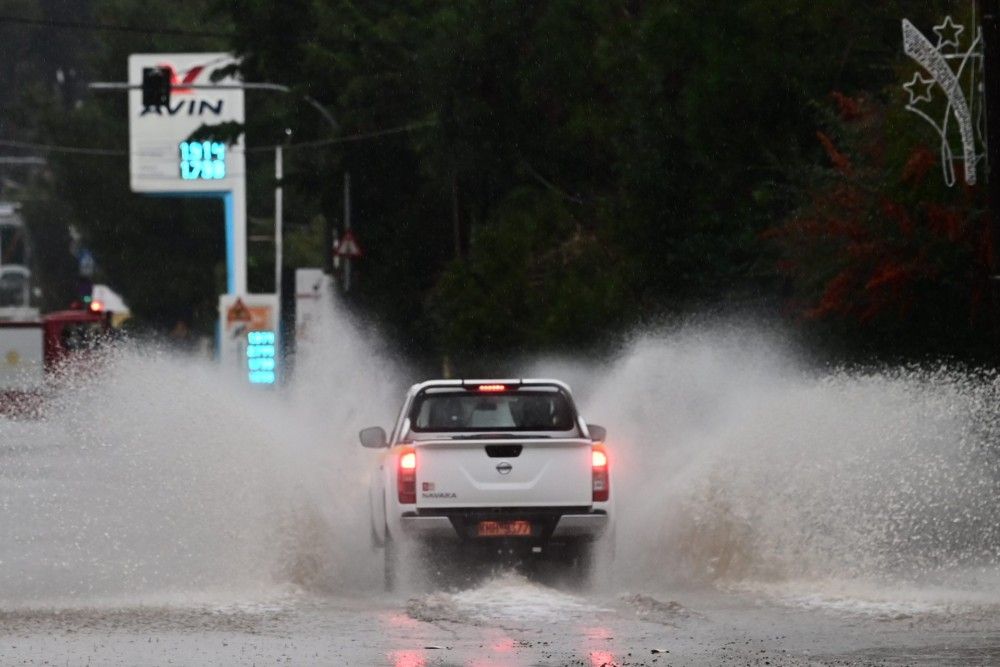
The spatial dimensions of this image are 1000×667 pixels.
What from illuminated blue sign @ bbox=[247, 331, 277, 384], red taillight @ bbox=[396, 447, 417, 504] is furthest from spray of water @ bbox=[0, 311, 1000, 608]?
illuminated blue sign @ bbox=[247, 331, 277, 384]

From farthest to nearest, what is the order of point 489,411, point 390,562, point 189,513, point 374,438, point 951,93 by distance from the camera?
point 951,93 → point 189,513 → point 489,411 → point 374,438 → point 390,562

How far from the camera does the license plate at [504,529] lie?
16500 mm

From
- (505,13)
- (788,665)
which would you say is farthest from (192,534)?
(505,13)

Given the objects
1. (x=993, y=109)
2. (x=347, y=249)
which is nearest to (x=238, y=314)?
(x=347, y=249)

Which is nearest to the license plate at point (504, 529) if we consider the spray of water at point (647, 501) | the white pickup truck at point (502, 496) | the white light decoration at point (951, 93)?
the white pickup truck at point (502, 496)

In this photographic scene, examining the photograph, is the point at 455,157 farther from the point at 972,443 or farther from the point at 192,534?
the point at 192,534

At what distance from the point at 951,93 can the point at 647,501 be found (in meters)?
7.79

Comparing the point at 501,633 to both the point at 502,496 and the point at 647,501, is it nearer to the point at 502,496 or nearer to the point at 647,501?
the point at 502,496

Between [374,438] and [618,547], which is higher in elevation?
[374,438]

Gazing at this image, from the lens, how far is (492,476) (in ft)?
54.4

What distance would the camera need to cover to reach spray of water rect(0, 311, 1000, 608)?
57.5ft

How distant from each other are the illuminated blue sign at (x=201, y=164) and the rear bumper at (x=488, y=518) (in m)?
69.8

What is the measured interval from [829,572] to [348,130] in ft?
130

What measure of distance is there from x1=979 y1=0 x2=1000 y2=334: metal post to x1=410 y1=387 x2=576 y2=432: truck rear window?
6702mm
